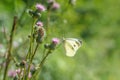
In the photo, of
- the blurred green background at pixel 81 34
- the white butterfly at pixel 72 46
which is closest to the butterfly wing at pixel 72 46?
the white butterfly at pixel 72 46

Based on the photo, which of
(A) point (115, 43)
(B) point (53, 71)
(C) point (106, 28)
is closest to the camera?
(B) point (53, 71)

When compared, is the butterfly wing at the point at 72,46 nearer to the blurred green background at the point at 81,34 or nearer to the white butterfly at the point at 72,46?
the white butterfly at the point at 72,46

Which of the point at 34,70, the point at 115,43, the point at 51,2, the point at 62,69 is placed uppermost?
the point at 51,2

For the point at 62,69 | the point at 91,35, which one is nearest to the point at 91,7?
the point at 91,35

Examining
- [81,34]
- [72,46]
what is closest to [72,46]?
[72,46]

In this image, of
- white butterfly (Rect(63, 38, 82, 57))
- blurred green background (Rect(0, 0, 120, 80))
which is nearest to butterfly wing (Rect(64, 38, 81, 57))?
white butterfly (Rect(63, 38, 82, 57))

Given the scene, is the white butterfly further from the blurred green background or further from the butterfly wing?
the blurred green background

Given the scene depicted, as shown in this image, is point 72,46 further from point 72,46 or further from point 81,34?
point 81,34

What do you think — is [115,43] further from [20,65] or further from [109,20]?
[20,65]
